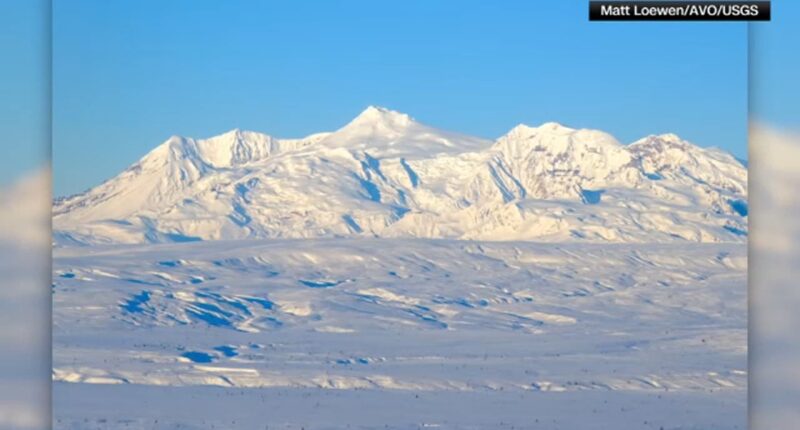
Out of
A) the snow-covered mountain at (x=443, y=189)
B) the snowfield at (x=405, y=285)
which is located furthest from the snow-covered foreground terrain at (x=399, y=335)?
the snow-covered mountain at (x=443, y=189)

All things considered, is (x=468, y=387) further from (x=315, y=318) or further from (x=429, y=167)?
(x=429, y=167)

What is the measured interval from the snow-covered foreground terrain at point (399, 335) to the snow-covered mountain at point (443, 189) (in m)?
4.28

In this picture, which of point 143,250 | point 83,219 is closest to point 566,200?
point 143,250

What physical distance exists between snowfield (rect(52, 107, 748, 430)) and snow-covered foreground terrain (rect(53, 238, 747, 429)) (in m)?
0.13

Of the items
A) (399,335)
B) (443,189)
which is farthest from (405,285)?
(443,189)

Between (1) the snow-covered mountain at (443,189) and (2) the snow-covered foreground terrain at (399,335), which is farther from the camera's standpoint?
(1) the snow-covered mountain at (443,189)

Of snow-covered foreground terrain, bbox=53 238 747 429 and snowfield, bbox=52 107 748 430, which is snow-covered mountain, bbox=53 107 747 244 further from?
snow-covered foreground terrain, bbox=53 238 747 429

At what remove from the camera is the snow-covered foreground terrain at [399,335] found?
19156 mm

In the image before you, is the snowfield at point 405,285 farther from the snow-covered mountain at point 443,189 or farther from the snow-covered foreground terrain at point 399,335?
the snow-covered mountain at point 443,189

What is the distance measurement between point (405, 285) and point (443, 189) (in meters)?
28.3

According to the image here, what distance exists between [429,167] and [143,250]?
23.4 m

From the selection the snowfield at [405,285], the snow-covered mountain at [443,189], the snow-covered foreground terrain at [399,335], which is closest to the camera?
the snow-covered foreground terrain at [399,335]

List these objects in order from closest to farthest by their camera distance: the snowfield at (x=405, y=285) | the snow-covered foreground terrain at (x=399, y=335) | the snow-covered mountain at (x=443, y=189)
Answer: the snow-covered foreground terrain at (x=399, y=335) < the snowfield at (x=405, y=285) < the snow-covered mountain at (x=443, y=189)

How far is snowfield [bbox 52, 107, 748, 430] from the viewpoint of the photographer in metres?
21.0
